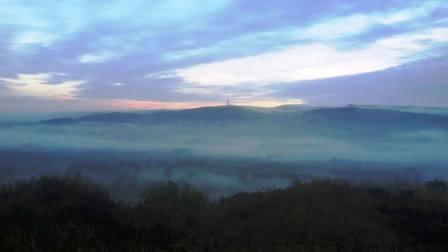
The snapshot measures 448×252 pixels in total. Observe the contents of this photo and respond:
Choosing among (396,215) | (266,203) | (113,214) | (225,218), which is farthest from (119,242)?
(396,215)

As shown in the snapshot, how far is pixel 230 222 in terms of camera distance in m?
18.0

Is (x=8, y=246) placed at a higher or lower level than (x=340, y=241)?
higher

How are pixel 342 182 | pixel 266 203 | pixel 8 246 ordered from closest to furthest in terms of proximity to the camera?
1. pixel 8 246
2. pixel 266 203
3. pixel 342 182

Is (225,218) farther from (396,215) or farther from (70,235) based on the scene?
(70,235)

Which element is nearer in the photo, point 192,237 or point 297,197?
point 192,237

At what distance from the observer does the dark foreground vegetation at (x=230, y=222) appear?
1280 centimetres

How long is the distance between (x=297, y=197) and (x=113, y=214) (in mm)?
8090

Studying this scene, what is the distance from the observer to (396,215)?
18016mm

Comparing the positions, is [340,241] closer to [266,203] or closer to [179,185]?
[266,203]

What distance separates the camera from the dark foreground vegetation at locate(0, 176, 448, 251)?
504 inches

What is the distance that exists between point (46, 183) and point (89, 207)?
10.4ft

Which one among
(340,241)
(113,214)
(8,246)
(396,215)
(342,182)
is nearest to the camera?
(8,246)

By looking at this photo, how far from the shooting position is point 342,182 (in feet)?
81.9

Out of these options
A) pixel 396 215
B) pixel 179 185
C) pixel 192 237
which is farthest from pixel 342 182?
pixel 192 237
